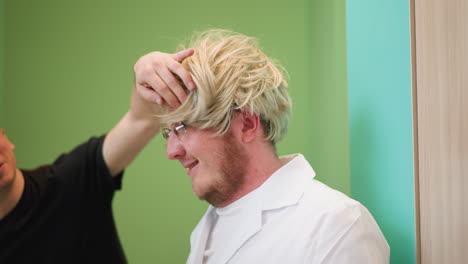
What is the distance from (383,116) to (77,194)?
0.88 meters

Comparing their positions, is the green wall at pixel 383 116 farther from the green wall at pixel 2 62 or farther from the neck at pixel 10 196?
the green wall at pixel 2 62

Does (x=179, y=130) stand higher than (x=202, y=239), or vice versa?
(x=179, y=130)

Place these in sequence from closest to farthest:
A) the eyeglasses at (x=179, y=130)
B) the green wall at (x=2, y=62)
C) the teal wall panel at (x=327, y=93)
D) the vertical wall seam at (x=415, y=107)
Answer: the vertical wall seam at (x=415, y=107)
the eyeglasses at (x=179, y=130)
the teal wall panel at (x=327, y=93)
the green wall at (x=2, y=62)

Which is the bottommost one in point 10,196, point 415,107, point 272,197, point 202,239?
point 202,239

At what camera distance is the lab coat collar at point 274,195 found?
4.29 ft

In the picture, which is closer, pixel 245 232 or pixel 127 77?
pixel 245 232

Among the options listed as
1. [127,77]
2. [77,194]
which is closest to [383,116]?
[77,194]

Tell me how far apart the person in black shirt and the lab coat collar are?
333 millimetres

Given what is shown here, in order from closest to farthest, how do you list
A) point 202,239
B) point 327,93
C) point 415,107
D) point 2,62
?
point 415,107 < point 202,239 < point 327,93 < point 2,62

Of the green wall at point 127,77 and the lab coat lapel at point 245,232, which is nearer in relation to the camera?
the lab coat lapel at point 245,232

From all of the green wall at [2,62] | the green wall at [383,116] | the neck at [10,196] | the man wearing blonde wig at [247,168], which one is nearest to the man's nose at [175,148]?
the man wearing blonde wig at [247,168]

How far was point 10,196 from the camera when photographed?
116cm

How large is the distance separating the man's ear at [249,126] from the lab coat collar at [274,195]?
132 mm

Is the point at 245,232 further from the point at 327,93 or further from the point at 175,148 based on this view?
the point at 327,93
